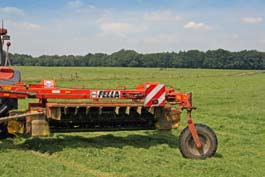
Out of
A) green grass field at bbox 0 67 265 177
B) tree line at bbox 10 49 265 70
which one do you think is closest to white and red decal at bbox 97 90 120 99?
green grass field at bbox 0 67 265 177

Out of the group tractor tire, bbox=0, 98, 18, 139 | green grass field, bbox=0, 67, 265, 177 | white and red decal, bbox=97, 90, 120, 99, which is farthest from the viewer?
tractor tire, bbox=0, 98, 18, 139

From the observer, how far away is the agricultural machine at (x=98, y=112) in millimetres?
8062

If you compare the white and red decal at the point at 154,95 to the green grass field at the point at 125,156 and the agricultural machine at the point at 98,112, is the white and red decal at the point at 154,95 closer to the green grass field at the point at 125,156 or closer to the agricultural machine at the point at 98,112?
the agricultural machine at the point at 98,112

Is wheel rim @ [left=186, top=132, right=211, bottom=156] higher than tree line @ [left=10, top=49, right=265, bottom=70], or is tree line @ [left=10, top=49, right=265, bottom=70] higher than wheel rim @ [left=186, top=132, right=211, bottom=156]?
tree line @ [left=10, top=49, right=265, bottom=70]

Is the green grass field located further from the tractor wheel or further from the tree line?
the tree line

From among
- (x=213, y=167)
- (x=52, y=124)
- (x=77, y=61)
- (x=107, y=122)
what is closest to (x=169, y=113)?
(x=107, y=122)

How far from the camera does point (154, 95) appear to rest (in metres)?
8.38

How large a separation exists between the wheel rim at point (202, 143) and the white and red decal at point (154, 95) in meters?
0.97

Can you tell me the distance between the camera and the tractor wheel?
26.4 feet

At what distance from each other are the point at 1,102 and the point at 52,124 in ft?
3.66

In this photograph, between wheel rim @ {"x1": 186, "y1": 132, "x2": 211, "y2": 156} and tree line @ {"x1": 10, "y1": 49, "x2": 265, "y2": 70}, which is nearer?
wheel rim @ {"x1": 186, "y1": 132, "x2": 211, "y2": 156}

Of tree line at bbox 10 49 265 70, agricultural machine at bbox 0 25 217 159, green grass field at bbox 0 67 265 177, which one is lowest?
green grass field at bbox 0 67 265 177

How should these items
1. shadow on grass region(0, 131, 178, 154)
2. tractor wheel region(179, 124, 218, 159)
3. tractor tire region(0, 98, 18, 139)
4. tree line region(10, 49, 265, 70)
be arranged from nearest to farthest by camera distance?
tractor wheel region(179, 124, 218, 159), tractor tire region(0, 98, 18, 139), shadow on grass region(0, 131, 178, 154), tree line region(10, 49, 265, 70)

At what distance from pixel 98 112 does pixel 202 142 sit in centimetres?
216
